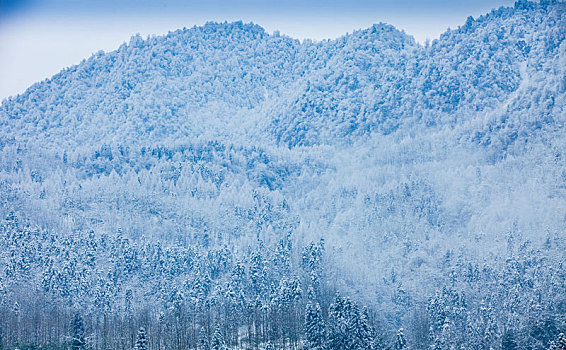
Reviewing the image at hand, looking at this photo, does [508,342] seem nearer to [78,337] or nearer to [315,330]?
[315,330]

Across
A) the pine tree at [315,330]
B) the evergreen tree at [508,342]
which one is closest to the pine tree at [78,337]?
the pine tree at [315,330]

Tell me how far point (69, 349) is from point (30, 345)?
12.8 m

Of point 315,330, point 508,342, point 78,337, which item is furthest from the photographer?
point 508,342

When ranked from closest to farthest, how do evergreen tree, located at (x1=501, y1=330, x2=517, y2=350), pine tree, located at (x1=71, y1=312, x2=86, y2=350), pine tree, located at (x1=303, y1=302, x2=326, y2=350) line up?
pine tree, located at (x1=303, y1=302, x2=326, y2=350) < pine tree, located at (x1=71, y1=312, x2=86, y2=350) < evergreen tree, located at (x1=501, y1=330, x2=517, y2=350)

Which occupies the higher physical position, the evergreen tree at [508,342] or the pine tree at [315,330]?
the pine tree at [315,330]

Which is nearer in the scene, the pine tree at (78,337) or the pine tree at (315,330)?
the pine tree at (315,330)

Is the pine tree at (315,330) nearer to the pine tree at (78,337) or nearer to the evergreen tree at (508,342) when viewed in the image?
the pine tree at (78,337)

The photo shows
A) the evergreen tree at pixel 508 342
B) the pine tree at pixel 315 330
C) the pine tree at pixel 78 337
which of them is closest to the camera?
the pine tree at pixel 315 330

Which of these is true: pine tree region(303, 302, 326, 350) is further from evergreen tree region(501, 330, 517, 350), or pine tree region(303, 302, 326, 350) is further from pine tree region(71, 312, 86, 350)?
evergreen tree region(501, 330, 517, 350)

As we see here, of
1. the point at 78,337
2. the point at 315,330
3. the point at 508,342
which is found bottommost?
the point at 508,342

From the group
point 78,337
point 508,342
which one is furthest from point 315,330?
point 508,342

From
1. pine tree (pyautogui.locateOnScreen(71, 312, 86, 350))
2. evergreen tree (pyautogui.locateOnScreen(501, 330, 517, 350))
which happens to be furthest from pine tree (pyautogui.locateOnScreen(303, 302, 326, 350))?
evergreen tree (pyautogui.locateOnScreen(501, 330, 517, 350))

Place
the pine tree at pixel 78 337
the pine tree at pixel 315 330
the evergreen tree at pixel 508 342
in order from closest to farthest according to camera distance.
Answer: the pine tree at pixel 315 330, the pine tree at pixel 78 337, the evergreen tree at pixel 508 342

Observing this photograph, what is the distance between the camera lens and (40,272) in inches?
7746
